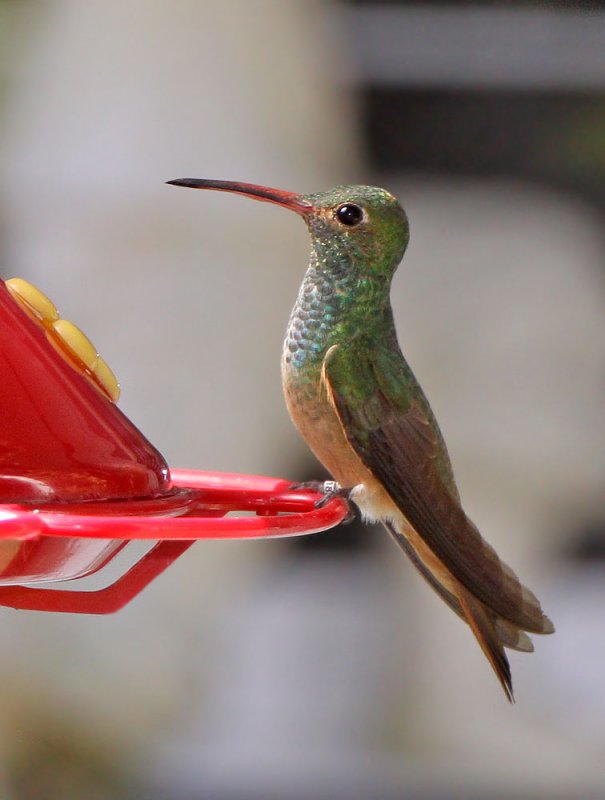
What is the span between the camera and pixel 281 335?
5098 mm

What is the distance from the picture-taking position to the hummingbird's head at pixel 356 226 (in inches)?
116

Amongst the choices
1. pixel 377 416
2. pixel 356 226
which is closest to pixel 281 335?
pixel 356 226

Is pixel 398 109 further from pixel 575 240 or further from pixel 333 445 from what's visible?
pixel 333 445

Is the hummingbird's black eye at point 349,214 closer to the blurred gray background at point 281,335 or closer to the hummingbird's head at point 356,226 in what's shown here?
the hummingbird's head at point 356,226

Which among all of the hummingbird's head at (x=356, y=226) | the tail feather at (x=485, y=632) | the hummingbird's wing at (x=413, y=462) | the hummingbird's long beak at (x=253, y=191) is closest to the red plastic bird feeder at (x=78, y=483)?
the hummingbird's long beak at (x=253, y=191)

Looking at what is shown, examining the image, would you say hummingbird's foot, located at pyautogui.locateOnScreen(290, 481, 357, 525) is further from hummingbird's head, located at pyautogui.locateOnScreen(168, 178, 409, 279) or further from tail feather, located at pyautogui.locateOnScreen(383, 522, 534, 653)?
hummingbird's head, located at pyautogui.locateOnScreen(168, 178, 409, 279)

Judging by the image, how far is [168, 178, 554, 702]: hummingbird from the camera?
2.75 m

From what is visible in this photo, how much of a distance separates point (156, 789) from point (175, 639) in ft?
2.36

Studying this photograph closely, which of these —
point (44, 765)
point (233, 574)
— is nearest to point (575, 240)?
point (233, 574)

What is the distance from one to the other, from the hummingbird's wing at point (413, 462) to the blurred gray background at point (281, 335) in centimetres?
208

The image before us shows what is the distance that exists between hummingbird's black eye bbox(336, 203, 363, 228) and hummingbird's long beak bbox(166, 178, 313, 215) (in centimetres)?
10

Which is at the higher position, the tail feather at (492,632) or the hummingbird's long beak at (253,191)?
the hummingbird's long beak at (253,191)

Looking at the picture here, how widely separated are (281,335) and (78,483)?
312 cm

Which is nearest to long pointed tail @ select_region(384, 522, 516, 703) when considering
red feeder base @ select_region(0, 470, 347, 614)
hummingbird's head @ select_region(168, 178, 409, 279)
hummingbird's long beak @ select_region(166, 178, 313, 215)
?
red feeder base @ select_region(0, 470, 347, 614)
